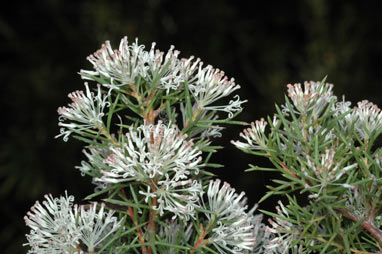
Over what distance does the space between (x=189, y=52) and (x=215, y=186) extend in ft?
4.94

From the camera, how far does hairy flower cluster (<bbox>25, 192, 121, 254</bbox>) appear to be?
460 millimetres

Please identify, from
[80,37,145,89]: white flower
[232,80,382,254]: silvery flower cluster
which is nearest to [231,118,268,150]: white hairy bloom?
[232,80,382,254]: silvery flower cluster

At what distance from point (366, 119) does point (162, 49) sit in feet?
4.94

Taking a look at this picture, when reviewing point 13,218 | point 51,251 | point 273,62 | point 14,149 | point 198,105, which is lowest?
point 51,251

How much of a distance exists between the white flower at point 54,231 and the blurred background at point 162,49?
1027mm

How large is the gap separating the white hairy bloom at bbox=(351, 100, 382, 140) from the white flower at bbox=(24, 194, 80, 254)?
28 centimetres

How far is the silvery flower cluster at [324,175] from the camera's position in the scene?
1.45ft

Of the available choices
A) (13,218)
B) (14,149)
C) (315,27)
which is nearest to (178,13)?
(315,27)

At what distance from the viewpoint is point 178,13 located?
2209 millimetres

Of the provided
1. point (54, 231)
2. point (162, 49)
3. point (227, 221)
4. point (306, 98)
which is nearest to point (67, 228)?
point (54, 231)

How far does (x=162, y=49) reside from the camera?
195cm

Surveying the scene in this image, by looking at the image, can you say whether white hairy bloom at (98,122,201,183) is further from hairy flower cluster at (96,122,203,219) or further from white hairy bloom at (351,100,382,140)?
white hairy bloom at (351,100,382,140)

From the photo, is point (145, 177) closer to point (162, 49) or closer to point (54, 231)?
point (54, 231)

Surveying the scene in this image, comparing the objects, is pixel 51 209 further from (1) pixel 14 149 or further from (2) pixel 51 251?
(1) pixel 14 149
